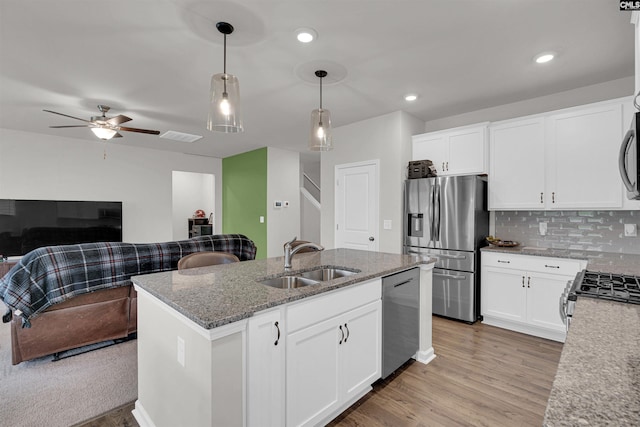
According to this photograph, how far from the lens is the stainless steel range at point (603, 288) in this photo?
1450 mm

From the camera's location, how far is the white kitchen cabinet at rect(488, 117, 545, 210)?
3297 mm

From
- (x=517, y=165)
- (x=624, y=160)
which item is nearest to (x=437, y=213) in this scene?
(x=517, y=165)

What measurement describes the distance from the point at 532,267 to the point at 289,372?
286 cm

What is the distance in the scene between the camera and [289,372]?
1.56 m

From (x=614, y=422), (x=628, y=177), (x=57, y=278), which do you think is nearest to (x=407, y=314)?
(x=628, y=177)

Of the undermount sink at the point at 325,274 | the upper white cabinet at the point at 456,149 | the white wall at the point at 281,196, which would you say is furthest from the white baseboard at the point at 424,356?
the white wall at the point at 281,196

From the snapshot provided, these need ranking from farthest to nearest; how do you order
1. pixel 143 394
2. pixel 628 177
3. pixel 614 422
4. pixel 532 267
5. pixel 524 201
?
1. pixel 524 201
2. pixel 532 267
3. pixel 143 394
4. pixel 628 177
5. pixel 614 422

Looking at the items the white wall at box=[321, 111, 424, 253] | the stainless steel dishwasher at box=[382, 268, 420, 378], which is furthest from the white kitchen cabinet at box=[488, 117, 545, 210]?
the stainless steel dishwasher at box=[382, 268, 420, 378]

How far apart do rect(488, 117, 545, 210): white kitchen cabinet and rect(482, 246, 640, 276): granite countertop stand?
0.50 meters

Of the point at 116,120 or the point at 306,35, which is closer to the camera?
the point at 306,35

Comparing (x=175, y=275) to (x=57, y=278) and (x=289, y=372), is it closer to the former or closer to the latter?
(x=289, y=372)

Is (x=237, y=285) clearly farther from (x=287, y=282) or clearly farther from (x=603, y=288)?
(x=603, y=288)

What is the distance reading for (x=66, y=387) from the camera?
7.45ft

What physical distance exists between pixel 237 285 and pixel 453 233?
108 inches
